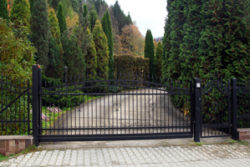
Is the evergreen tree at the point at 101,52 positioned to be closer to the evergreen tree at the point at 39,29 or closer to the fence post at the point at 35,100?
the evergreen tree at the point at 39,29

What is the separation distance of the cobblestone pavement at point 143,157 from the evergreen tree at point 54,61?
328 inches

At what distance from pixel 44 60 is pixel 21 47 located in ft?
16.7

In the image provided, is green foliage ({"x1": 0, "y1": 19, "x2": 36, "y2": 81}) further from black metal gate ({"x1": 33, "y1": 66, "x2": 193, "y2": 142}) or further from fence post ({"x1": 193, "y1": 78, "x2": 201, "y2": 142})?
fence post ({"x1": 193, "y1": 78, "x2": 201, "y2": 142})

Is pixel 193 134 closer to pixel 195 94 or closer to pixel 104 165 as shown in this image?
pixel 195 94

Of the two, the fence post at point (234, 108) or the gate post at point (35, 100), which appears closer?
the gate post at point (35, 100)

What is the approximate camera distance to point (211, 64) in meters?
7.19

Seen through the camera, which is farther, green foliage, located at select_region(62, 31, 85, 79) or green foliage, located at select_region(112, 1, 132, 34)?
green foliage, located at select_region(112, 1, 132, 34)

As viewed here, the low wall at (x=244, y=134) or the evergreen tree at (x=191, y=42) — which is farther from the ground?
the evergreen tree at (x=191, y=42)

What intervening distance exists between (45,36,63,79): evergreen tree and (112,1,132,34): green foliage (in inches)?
1227

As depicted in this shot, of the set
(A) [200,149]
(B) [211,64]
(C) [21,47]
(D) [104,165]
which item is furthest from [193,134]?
(C) [21,47]

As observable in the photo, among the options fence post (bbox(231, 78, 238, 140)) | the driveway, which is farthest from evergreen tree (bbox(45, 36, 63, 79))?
fence post (bbox(231, 78, 238, 140))

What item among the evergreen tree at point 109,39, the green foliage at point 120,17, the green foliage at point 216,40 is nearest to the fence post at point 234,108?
the green foliage at point 216,40

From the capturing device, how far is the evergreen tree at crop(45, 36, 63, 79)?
1255 cm

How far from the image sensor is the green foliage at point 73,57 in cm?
1403
